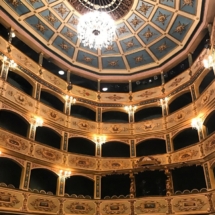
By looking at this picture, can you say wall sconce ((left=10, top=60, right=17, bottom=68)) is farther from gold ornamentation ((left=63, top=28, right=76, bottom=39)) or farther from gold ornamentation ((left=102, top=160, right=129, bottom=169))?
gold ornamentation ((left=102, top=160, right=129, bottom=169))

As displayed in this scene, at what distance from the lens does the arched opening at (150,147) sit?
15.9 m

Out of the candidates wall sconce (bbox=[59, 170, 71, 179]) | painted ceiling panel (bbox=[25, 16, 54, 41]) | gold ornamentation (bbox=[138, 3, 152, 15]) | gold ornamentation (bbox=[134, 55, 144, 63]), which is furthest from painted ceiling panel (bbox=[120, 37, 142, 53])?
wall sconce (bbox=[59, 170, 71, 179])

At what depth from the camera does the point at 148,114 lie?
17641 mm

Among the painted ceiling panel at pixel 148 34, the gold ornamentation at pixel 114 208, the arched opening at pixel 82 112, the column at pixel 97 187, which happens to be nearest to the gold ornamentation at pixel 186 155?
the gold ornamentation at pixel 114 208

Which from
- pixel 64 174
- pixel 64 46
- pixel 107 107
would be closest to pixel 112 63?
pixel 107 107

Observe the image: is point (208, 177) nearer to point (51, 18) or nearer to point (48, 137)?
point (48, 137)

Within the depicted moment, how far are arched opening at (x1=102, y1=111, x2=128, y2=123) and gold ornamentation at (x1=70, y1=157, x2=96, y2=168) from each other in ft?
11.6

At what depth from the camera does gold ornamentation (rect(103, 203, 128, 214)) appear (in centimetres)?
1354

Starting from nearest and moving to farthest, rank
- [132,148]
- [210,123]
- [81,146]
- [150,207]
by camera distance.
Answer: [150,207]
[210,123]
[132,148]
[81,146]

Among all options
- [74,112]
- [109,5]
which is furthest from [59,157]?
[109,5]

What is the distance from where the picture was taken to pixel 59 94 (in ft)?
54.1

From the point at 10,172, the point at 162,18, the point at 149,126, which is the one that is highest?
the point at 162,18

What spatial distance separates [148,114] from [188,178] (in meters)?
5.12

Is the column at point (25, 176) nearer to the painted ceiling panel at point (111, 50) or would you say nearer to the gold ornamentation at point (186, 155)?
the gold ornamentation at point (186, 155)
